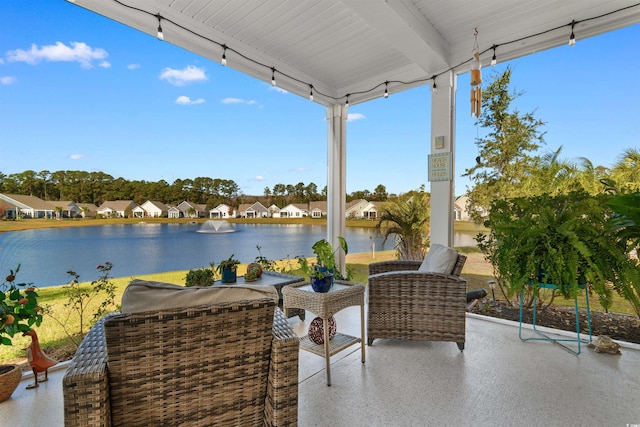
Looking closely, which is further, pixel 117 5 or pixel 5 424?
pixel 117 5

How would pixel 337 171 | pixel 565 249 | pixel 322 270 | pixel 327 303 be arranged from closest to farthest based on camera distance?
pixel 327 303 < pixel 322 270 < pixel 565 249 < pixel 337 171

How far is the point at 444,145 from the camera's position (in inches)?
151

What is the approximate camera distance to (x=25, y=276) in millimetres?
2607

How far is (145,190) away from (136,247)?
653 mm

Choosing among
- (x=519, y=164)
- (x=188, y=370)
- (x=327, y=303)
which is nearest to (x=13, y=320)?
(x=188, y=370)

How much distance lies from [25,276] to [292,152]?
10.6 feet

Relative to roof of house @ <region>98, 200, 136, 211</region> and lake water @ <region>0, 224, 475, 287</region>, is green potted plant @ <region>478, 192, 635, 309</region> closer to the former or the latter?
lake water @ <region>0, 224, 475, 287</region>

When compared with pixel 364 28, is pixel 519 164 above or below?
below

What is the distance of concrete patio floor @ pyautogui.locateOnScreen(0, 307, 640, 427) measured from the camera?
6.22 feet

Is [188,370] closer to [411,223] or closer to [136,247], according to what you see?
[136,247]

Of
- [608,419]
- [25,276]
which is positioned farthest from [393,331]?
[25,276]

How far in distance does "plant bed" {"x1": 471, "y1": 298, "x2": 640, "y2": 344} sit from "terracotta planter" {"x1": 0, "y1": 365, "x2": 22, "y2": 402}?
4.11 metres

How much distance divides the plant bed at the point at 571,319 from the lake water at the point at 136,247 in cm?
80

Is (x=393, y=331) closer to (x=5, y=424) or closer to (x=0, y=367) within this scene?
(x=5, y=424)
